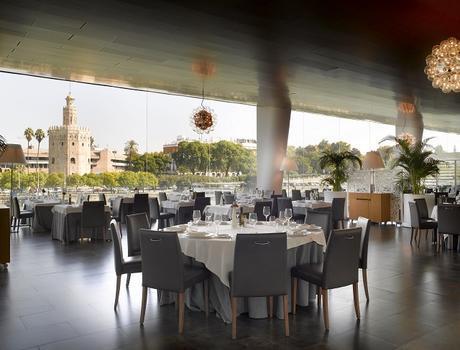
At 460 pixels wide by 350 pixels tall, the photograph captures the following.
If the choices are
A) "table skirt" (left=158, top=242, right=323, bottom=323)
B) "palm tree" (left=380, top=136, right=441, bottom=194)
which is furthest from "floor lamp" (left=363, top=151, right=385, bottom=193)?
"table skirt" (left=158, top=242, right=323, bottom=323)

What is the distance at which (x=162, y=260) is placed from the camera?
3.85 meters

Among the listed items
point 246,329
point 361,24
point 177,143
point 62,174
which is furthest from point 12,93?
point 246,329

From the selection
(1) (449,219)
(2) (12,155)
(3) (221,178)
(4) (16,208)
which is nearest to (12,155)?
(2) (12,155)

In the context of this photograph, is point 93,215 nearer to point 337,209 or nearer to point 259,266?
point 337,209

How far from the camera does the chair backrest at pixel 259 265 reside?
3.65m

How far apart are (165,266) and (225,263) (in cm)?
57

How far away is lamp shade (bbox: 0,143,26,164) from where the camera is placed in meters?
9.08

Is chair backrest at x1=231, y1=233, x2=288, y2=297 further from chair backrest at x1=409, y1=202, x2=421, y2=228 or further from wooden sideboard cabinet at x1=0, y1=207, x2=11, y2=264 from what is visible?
chair backrest at x1=409, y1=202, x2=421, y2=228

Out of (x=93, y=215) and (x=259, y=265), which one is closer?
(x=259, y=265)

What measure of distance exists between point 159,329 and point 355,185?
37.8 feet

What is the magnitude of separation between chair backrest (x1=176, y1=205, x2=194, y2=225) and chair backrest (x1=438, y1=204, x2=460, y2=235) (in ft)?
17.3

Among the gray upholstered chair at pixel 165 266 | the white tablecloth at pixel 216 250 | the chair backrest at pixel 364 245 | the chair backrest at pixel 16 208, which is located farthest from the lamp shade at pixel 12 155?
the chair backrest at pixel 364 245

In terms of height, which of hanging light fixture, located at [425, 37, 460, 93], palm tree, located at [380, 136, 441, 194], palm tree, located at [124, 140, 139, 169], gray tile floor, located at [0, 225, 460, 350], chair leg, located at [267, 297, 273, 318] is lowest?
gray tile floor, located at [0, 225, 460, 350]

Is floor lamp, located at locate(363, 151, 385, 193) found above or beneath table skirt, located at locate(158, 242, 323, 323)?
above
